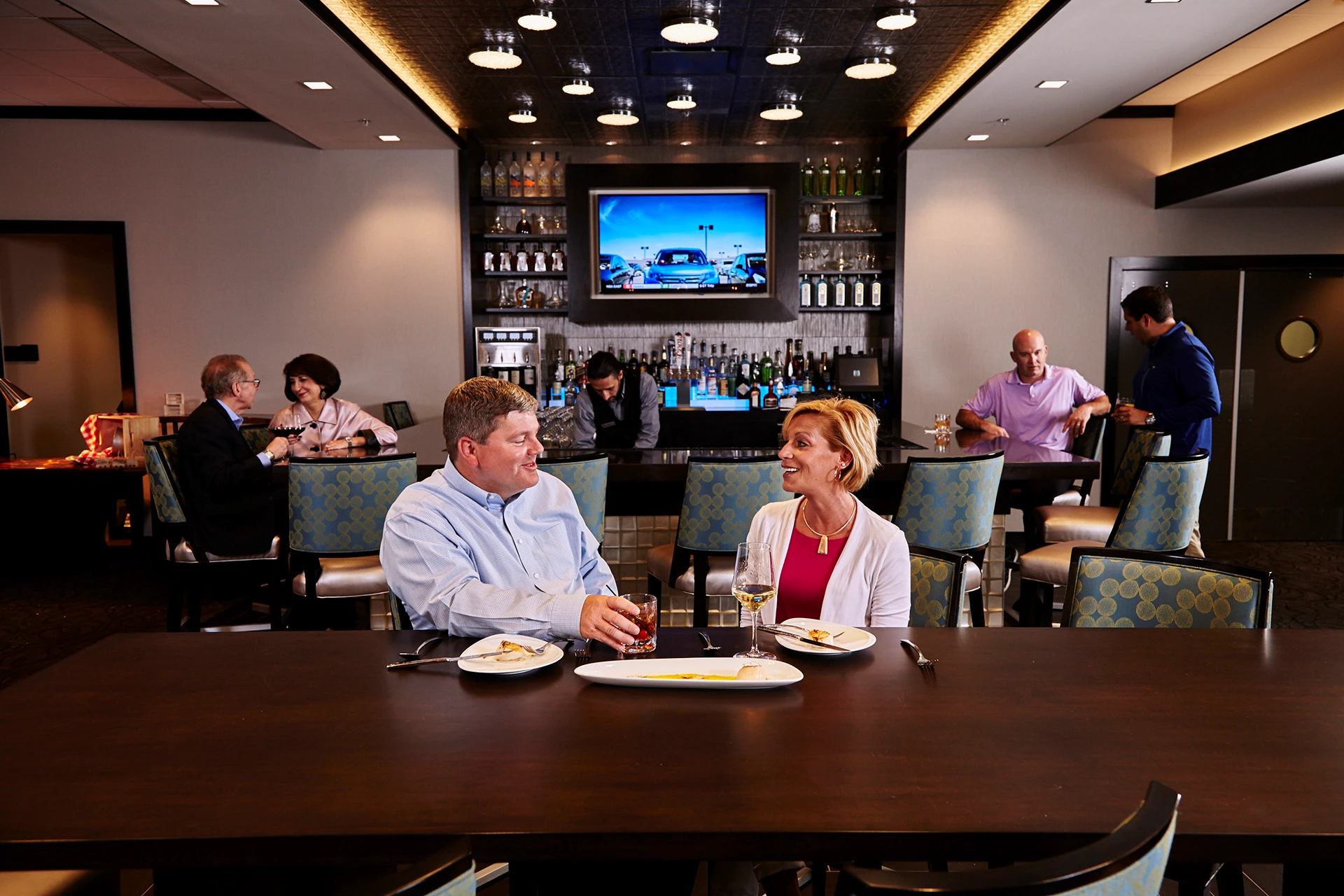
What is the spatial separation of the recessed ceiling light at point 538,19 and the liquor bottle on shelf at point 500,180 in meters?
2.77

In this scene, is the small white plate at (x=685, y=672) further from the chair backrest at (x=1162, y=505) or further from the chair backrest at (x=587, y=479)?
the chair backrest at (x=1162, y=505)

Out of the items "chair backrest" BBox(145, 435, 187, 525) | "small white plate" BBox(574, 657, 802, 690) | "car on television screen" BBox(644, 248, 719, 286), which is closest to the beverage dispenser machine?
"car on television screen" BBox(644, 248, 719, 286)

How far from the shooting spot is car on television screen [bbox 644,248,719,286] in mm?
7430

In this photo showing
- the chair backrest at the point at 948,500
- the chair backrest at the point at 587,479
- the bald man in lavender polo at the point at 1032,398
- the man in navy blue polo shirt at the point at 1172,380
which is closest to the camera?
the chair backrest at the point at 587,479

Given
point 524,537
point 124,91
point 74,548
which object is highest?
point 124,91

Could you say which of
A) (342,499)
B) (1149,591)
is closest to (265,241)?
(342,499)

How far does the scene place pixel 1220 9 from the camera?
4207 mm

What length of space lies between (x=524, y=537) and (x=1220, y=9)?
13.5 ft

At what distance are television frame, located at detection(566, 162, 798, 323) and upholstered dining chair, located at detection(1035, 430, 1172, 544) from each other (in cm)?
339

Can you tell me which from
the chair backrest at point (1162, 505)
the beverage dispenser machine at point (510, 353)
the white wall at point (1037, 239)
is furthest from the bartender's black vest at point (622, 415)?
the chair backrest at point (1162, 505)

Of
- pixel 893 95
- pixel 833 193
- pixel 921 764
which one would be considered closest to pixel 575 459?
pixel 921 764

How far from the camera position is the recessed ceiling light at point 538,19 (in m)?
4.58

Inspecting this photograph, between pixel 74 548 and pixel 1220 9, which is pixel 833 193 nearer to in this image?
pixel 1220 9

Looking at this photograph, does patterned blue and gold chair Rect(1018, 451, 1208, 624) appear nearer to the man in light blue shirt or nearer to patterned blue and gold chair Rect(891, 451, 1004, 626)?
patterned blue and gold chair Rect(891, 451, 1004, 626)
